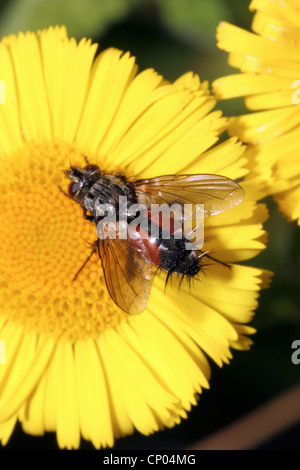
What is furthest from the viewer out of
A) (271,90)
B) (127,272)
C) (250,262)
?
(250,262)

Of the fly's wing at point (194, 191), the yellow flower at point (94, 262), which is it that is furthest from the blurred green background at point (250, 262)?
the fly's wing at point (194, 191)

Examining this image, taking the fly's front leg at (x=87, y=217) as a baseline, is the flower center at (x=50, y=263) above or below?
below

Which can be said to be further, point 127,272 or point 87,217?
point 87,217

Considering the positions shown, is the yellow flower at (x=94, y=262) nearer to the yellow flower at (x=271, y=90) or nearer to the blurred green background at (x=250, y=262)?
the yellow flower at (x=271, y=90)

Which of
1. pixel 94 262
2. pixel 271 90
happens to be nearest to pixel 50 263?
pixel 94 262

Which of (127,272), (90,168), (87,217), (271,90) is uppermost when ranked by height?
(271,90)

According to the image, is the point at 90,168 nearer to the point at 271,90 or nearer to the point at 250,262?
the point at 271,90
